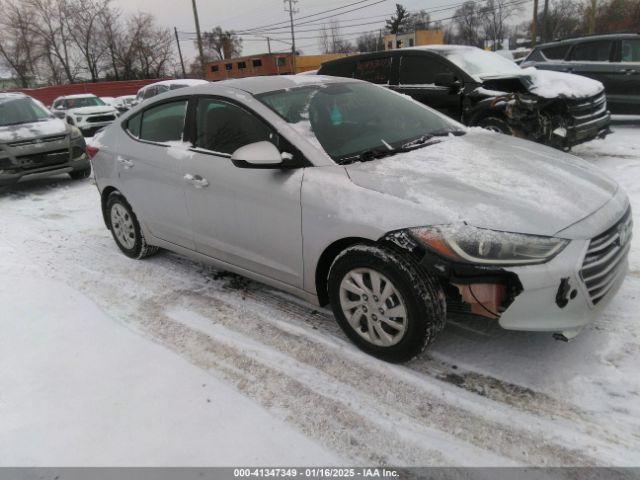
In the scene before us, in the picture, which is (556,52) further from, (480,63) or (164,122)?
(164,122)

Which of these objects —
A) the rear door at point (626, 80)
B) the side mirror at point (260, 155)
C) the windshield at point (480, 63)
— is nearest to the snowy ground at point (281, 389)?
the side mirror at point (260, 155)

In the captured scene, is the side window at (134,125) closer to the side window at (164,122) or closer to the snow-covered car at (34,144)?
the side window at (164,122)

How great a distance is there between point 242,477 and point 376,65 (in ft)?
24.0

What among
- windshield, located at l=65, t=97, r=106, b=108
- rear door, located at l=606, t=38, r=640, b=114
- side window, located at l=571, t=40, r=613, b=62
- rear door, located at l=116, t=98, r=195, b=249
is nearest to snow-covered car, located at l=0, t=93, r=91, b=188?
rear door, located at l=116, t=98, r=195, b=249

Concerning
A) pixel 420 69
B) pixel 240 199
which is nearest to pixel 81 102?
pixel 420 69

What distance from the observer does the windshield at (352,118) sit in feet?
10.4

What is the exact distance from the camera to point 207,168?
3529 mm

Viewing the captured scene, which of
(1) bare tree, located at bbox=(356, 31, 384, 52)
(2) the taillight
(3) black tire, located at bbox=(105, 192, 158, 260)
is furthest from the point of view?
(1) bare tree, located at bbox=(356, 31, 384, 52)

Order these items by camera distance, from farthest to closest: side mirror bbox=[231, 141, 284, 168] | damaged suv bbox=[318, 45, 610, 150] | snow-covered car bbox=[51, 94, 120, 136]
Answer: snow-covered car bbox=[51, 94, 120, 136] → damaged suv bbox=[318, 45, 610, 150] → side mirror bbox=[231, 141, 284, 168]

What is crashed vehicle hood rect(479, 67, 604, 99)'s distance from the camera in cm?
681

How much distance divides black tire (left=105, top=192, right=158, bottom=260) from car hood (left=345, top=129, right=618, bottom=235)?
255 cm

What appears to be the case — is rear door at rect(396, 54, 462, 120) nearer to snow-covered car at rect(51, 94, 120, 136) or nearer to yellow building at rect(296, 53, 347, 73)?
snow-covered car at rect(51, 94, 120, 136)

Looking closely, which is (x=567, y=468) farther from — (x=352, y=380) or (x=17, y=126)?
(x=17, y=126)

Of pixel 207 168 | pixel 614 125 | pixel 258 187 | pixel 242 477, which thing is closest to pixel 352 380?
pixel 242 477
